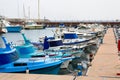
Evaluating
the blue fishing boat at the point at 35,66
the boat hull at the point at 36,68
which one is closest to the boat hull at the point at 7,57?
the blue fishing boat at the point at 35,66

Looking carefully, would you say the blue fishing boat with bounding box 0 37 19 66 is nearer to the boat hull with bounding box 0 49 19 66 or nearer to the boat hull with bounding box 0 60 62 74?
the boat hull with bounding box 0 49 19 66

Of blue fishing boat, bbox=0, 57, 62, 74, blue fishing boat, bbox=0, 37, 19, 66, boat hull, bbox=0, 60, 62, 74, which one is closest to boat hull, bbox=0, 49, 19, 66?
blue fishing boat, bbox=0, 37, 19, 66

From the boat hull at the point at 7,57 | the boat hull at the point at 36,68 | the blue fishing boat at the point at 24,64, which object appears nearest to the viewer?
the boat hull at the point at 7,57

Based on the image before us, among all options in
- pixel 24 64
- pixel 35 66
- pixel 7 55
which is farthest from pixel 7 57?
pixel 35 66

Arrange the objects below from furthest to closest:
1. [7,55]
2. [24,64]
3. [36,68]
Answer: [36,68] < [24,64] < [7,55]

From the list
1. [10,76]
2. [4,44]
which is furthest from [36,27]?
[10,76]

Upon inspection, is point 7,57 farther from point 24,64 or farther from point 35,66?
point 35,66

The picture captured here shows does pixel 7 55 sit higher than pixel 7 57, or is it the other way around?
pixel 7 55

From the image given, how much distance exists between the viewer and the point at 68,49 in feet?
80.9

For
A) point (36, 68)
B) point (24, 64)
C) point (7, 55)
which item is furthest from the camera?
point (36, 68)

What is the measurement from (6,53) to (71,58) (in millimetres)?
6039

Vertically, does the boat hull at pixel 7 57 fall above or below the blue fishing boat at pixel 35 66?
above

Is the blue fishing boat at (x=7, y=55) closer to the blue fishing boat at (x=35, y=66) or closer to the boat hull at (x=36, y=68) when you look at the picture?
the blue fishing boat at (x=35, y=66)

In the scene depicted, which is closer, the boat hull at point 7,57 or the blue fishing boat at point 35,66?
the boat hull at point 7,57
